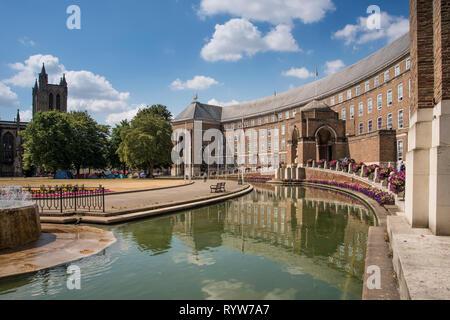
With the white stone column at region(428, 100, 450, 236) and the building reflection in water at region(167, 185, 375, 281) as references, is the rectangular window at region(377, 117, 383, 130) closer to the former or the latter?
the building reflection in water at region(167, 185, 375, 281)

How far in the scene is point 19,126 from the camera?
3580 inches

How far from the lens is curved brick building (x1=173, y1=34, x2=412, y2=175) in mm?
33625

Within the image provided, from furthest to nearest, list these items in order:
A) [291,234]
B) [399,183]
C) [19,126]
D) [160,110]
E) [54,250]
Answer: [19,126] → [160,110] → [399,183] → [291,234] → [54,250]

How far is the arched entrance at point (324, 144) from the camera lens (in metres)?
43.8

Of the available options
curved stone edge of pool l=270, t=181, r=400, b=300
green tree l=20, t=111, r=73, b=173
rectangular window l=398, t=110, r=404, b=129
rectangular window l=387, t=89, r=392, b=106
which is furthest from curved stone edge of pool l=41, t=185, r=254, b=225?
green tree l=20, t=111, r=73, b=173

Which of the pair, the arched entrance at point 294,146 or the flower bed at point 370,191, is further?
the arched entrance at point 294,146

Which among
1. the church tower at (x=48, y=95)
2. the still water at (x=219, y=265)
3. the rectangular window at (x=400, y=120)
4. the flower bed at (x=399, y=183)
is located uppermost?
the church tower at (x=48, y=95)

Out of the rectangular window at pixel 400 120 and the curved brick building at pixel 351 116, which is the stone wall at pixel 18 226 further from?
the rectangular window at pixel 400 120

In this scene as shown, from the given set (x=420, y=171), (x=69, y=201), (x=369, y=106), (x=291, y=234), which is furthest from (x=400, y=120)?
(x=69, y=201)

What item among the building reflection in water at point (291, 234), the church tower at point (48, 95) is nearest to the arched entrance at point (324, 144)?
the building reflection in water at point (291, 234)

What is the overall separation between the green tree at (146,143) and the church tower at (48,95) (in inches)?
2451

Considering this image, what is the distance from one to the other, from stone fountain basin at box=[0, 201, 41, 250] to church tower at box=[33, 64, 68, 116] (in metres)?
104

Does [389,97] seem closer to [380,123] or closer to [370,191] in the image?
[380,123]

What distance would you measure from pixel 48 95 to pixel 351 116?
102245mm
